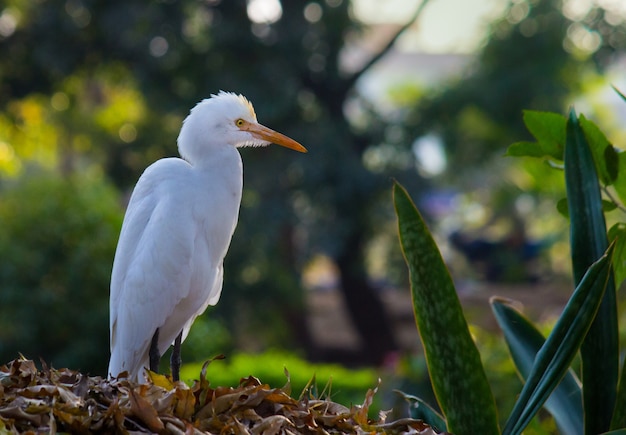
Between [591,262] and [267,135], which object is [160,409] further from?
[267,135]

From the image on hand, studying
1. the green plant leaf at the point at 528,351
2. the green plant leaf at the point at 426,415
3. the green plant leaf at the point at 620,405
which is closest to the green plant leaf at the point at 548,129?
the green plant leaf at the point at 528,351

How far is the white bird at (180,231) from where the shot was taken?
322cm

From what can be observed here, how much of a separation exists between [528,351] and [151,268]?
5.21ft

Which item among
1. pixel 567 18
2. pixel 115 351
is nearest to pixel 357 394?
pixel 115 351

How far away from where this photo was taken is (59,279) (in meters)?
8.27

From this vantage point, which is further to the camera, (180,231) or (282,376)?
(282,376)

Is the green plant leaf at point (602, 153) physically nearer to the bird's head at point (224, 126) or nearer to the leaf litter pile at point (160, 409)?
the leaf litter pile at point (160, 409)

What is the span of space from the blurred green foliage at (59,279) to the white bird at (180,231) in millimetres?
4604

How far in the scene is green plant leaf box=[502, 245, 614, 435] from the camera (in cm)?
189

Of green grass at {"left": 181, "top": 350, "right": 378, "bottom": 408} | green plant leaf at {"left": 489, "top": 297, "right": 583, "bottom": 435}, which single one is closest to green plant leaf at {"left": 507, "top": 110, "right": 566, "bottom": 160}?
green plant leaf at {"left": 489, "top": 297, "right": 583, "bottom": 435}

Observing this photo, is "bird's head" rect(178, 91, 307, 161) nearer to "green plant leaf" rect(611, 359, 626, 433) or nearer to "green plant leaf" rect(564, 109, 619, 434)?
"green plant leaf" rect(564, 109, 619, 434)

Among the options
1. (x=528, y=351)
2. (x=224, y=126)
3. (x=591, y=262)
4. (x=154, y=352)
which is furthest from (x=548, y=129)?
(x=154, y=352)

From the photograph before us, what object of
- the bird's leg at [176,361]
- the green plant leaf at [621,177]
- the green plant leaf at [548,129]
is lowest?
the bird's leg at [176,361]

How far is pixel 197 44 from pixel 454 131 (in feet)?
11.9
